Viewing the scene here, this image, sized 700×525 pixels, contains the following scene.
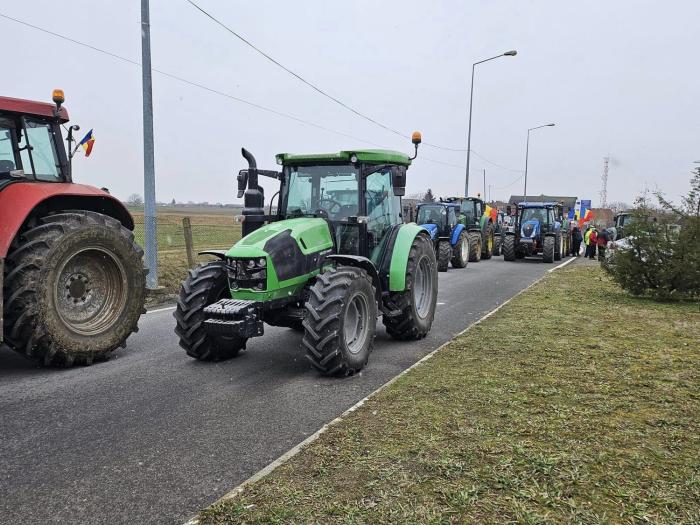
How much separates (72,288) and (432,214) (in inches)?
581

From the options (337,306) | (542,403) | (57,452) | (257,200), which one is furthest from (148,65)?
(542,403)

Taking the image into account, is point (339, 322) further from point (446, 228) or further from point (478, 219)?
point (478, 219)

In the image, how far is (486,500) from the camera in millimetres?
3135

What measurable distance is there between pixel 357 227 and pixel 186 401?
2.82m

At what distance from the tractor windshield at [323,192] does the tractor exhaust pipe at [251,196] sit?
0.38 m

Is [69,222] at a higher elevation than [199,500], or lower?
higher

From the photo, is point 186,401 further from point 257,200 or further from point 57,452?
point 257,200

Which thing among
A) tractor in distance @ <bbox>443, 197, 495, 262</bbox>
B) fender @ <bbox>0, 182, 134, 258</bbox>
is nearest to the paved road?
fender @ <bbox>0, 182, 134, 258</bbox>

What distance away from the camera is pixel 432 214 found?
1952cm

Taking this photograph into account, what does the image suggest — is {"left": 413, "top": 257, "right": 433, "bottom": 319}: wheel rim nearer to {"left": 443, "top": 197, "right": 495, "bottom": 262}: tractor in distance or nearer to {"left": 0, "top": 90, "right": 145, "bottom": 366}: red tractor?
{"left": 0, "top": 90, "right": 145, "bottom": 366}: red tractor

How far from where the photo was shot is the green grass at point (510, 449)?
3.05 m

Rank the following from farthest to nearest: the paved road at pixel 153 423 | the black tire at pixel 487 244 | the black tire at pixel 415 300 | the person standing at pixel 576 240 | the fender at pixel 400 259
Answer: the person standing at pixel 576 240 < the black tire at pixel 487 244 < the black tire at pixel 415 300 < the fender at pixel 400 259 < the paved road at pixel 153 423

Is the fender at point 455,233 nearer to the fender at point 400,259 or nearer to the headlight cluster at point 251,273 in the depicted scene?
the fender at point 400,259

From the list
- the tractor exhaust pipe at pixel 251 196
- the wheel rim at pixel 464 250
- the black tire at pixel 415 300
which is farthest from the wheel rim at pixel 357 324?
the wheel rim at pixel 464 250
